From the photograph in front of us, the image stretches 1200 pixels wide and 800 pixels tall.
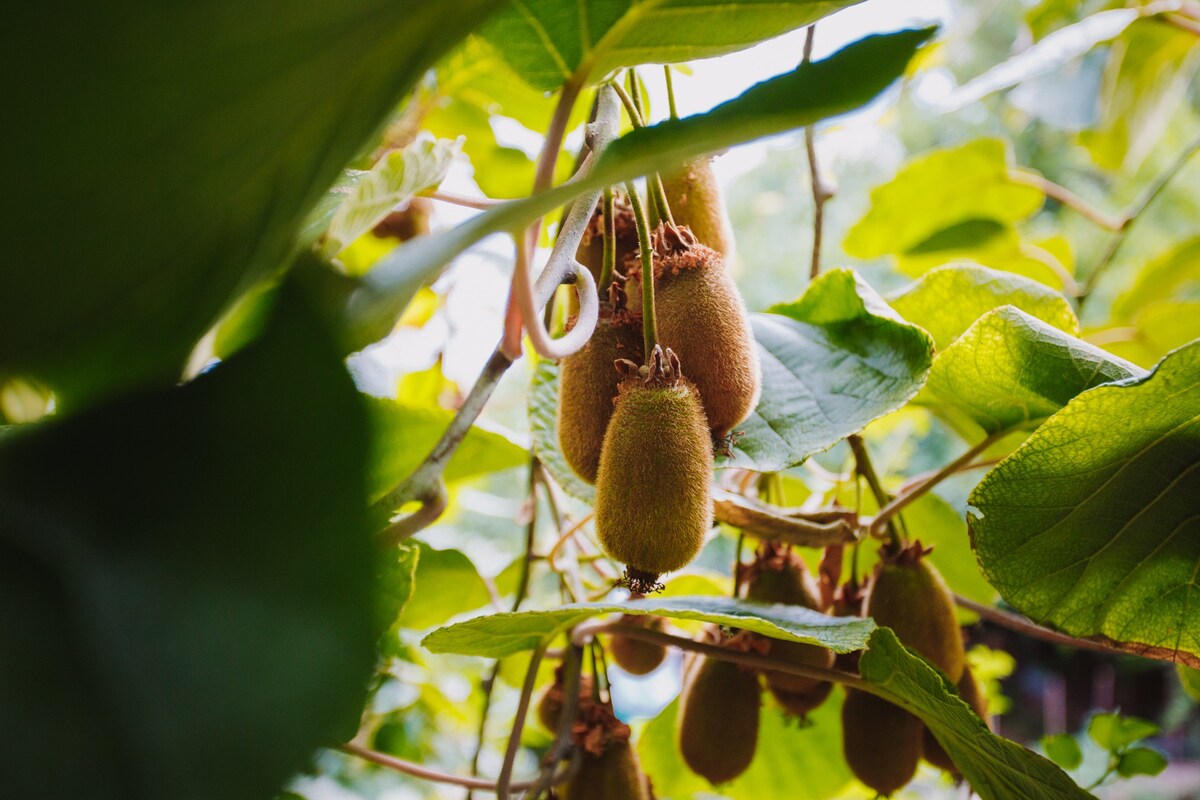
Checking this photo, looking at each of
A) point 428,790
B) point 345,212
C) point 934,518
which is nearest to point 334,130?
point 345,212

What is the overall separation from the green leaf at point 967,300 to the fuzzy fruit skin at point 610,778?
0.39 meters

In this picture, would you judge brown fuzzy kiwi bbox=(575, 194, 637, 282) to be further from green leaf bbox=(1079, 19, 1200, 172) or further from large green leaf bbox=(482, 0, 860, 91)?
green leaf bbox=(1079, 19, 1200, 172)

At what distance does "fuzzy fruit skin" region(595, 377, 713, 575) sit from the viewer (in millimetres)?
426

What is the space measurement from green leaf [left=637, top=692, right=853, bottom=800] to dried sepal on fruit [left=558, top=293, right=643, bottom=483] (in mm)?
422

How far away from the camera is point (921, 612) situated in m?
0.59

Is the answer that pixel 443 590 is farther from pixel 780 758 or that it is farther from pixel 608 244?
pixel 608 244

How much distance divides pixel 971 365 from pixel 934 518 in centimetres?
28

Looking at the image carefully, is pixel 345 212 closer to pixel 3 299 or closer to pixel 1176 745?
pixel 3 299

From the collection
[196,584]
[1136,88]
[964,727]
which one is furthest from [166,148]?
[1136,88]

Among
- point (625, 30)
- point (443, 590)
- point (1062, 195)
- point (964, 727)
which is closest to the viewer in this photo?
point (625, 30)

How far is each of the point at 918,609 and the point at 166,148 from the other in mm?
522

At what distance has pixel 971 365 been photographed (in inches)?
23.3

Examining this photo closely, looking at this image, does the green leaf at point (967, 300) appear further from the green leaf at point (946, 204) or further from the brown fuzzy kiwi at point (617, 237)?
the green leaf at point (946, 204)

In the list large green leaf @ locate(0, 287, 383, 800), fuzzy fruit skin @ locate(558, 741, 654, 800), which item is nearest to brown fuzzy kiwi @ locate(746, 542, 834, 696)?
fuzzy fruit skin @ locate(558, 741, 654, 800)
